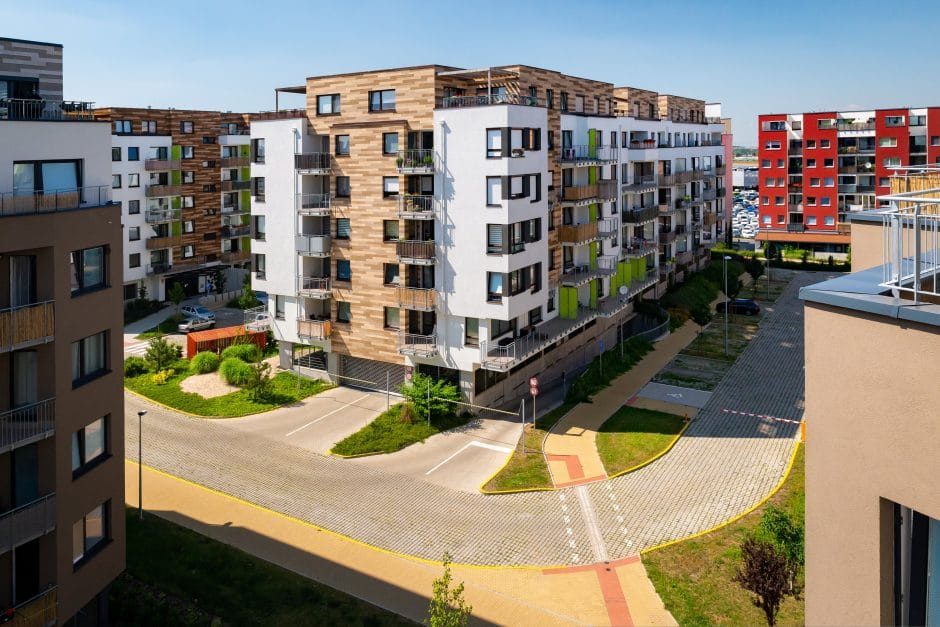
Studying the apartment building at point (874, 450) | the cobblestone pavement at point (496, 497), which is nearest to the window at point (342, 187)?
the cobblestone pavement at point (496, 497)

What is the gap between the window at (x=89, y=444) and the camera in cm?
1936

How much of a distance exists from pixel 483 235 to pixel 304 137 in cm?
1236

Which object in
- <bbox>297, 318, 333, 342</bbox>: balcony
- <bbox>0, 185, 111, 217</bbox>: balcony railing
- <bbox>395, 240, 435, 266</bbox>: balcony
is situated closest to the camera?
<bbox>0, 185, 111, 217</bbox>: balcony railing

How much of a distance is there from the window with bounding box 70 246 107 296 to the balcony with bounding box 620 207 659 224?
38055mm

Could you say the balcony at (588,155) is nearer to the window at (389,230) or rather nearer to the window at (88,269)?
the window at (389,230)

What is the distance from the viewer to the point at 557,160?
42812 millimetres

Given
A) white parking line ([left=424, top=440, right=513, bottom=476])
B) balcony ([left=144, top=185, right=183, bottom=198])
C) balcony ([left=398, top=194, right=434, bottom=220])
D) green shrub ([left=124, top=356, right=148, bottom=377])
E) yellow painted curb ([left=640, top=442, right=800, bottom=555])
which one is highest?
balcony ([left=144, top=185, right=183, bottom=198])

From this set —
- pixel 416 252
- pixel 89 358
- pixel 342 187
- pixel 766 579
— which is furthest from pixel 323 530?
pixel 342 187

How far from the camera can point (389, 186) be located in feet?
128

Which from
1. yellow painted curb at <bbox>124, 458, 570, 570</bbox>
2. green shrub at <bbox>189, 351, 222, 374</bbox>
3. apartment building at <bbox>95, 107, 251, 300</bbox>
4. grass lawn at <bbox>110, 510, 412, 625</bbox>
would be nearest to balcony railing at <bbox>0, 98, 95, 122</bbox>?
grass lawn at <bbox>110, 510, 412, 625</bbox>

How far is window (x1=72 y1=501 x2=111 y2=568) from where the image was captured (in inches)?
758

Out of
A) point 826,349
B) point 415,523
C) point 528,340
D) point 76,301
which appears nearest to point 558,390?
point 528,340

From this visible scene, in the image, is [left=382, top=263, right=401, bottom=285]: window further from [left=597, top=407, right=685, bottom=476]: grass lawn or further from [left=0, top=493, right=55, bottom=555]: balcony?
[left=0, top=493, right=55, bottom=555]: balcony

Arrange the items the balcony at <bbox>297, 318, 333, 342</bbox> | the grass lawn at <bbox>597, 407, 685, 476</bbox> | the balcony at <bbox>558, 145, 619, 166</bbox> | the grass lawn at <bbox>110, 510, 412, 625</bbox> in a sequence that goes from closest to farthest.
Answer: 1. the grass lawn at <bbox>110, 510, 412, 625</bbox>
2. the grass lawn at <bbox>597, 407, 685, 476</bbox>
3. the balcony at <bbox>297, 318, 333, 342</bbox>
4. the balcony at <bbox>558, 145, 619, 166</bbox>
